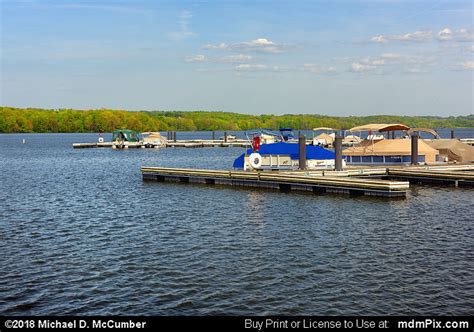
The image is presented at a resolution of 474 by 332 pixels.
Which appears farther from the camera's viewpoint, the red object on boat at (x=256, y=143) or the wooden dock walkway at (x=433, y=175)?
the red object on boat at (x=256, y=143)

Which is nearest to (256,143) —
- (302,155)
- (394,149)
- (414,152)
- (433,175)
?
(302,155)

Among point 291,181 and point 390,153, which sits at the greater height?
point 390,153

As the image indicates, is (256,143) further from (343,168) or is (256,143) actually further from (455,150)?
(455,150)

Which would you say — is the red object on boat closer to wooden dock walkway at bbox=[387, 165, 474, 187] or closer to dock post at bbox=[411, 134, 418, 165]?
wooden dock walkway at bbox=[387, 165, 474, 187]

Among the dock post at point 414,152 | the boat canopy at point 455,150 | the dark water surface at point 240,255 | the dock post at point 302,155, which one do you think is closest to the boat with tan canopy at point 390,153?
the dock post at point 414,152

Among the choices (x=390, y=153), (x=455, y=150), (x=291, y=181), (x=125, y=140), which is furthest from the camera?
(x=125, y=140)

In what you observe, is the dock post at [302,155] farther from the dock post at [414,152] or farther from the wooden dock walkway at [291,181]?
the dock post at [414,152]

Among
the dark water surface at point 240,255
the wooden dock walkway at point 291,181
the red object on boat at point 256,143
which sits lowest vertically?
the dark water surface at point 240,255

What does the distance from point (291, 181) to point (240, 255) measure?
2601 centimetres

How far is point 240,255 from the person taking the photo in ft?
97.3

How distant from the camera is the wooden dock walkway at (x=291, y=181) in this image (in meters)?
48.9

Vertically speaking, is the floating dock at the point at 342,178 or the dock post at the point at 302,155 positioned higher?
the dock post at the point at 302,155

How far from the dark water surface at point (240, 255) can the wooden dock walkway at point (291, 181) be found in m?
1.48

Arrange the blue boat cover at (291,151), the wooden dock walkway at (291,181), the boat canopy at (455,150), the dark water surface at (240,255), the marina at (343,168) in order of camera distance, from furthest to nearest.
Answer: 1. the boat canopy at (455,150)
2. the blue boat cover at (291,151)
3. the marina at (343,168)
4. the wooden dock walkway at (291,181)
5. the dark water surface at (240,255)
